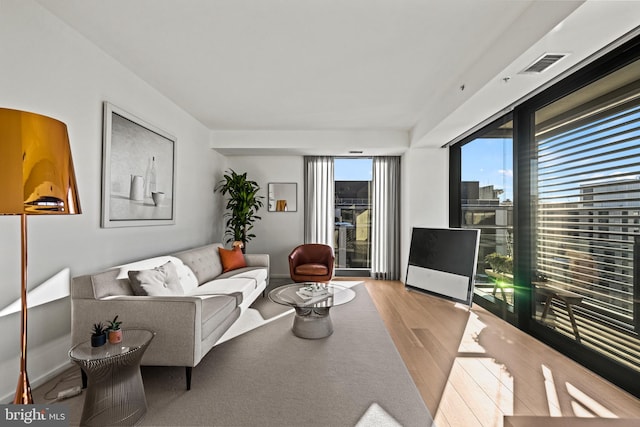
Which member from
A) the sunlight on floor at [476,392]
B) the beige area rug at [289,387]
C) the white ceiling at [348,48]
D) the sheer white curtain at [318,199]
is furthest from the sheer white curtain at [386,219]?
the sunlight on floor at [476,392]

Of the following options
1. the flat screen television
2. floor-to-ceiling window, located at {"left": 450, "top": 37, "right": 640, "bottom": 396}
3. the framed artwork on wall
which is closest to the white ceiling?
floor-to-ceiling window, located at {"left": 450, "top": 37, "right": 640, "bottom": 396}

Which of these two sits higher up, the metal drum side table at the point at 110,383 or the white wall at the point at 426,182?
the white wall at the point at 426,182

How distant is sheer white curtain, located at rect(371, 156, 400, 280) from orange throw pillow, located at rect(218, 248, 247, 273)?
8.48 feet

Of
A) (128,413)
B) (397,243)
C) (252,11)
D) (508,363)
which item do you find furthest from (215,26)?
(397,243)

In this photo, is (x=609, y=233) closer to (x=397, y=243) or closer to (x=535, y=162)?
(x=535, y=162)

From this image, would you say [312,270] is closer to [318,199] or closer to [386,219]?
[318,199]

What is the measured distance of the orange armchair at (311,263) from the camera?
4848 mm

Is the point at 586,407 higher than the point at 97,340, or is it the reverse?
the point at 97,340

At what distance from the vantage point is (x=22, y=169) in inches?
52.1

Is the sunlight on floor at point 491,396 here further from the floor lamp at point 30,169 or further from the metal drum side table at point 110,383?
the floor lamp at point 30,169

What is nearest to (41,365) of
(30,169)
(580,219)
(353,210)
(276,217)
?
(30,169)

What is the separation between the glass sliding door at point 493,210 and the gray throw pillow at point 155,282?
3521 mm

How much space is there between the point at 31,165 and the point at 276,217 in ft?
15.3

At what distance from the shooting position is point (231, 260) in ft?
14.5
